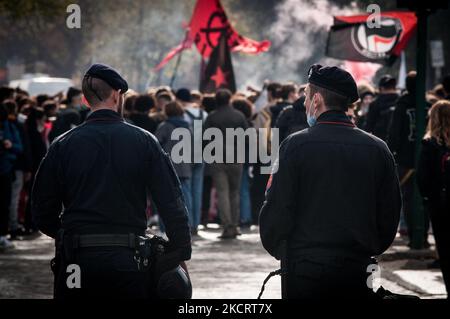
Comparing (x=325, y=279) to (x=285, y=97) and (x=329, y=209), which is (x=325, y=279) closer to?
(x=329, y=209)

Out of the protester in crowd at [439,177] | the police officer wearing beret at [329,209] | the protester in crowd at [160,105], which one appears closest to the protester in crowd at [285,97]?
the protester in crowd at [160,105]

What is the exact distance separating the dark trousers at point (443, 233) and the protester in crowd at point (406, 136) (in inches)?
206

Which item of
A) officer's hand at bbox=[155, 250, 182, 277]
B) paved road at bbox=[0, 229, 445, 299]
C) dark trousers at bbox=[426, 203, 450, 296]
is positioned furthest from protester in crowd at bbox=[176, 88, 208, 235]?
officer's hand at bbox=[155, 250, 182, 277]

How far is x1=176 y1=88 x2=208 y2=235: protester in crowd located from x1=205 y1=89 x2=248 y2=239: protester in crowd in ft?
1.22

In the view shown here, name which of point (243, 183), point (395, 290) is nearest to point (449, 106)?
point (395, 290)

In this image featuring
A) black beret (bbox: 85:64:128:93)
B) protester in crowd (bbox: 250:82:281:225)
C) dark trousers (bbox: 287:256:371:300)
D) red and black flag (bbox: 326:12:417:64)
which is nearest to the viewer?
dark trousers (bbox: 287:256:371:300)

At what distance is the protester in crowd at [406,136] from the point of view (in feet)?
49.2

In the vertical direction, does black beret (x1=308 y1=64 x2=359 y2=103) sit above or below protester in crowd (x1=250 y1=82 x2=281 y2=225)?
above

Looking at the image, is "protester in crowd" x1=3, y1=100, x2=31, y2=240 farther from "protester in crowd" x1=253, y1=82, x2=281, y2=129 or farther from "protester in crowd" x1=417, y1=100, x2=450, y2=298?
"protester in crowd" x1=417, y1=100, x2=450, y2=298

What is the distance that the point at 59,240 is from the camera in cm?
632

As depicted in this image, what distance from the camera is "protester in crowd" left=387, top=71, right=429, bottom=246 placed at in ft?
49.2

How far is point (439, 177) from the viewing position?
9.73 meters

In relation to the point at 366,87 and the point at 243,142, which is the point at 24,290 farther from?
the point at 366,87
